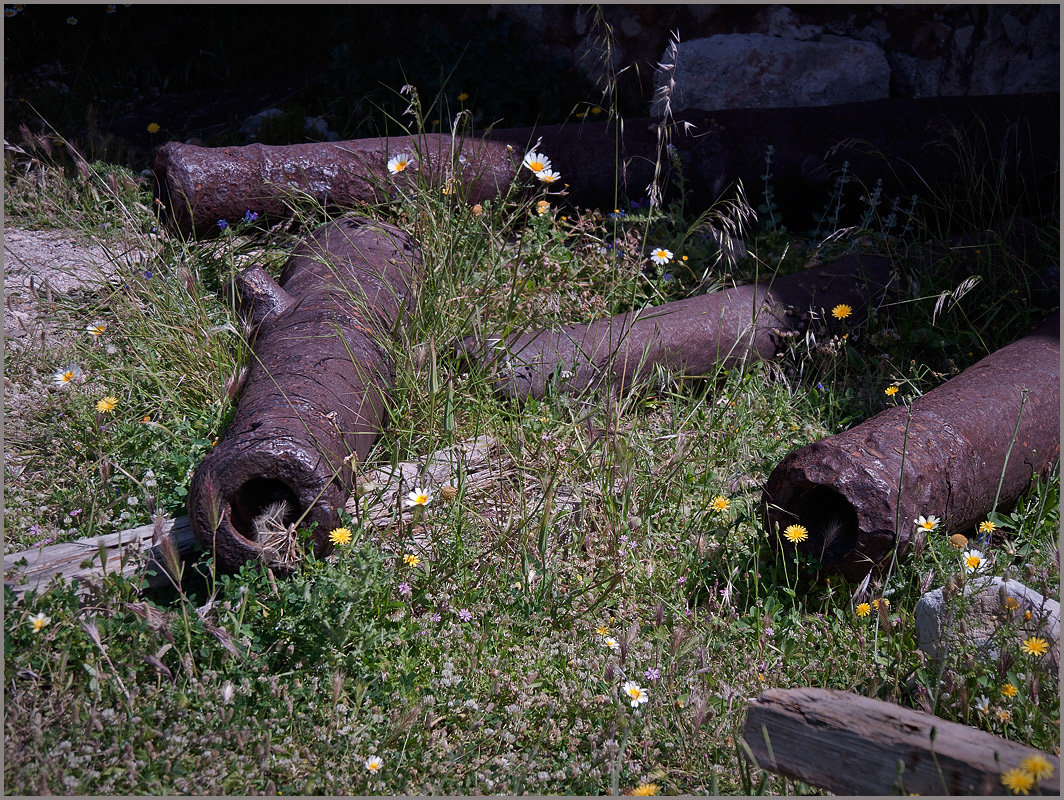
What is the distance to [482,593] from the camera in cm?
246

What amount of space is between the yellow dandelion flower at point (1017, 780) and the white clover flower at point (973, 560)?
87cm

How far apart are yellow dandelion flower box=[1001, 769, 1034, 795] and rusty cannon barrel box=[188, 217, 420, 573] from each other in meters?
1.74

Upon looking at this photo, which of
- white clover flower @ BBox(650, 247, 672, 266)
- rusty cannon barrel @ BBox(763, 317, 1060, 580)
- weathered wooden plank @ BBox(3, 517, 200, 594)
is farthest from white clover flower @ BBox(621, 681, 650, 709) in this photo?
white clover flower @ BBox(650, 247, 672, 266)

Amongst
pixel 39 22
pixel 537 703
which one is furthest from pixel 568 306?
pixel 39 22

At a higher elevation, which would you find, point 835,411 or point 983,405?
point 983,405

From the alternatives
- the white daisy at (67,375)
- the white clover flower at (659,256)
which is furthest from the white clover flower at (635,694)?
the white daisy at (67,375)

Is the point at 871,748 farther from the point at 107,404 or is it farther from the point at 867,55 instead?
the point at 867,55

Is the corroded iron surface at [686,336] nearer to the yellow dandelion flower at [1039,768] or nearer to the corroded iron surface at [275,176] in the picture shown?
the corroded iron surface at [275,176]

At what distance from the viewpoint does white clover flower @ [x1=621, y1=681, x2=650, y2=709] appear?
82.9 inches

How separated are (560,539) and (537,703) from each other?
0.67 m

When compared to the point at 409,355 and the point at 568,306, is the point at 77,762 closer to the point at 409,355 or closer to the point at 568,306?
the point at 409,355

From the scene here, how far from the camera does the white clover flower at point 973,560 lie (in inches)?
89.4

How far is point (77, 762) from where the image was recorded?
5.90ft

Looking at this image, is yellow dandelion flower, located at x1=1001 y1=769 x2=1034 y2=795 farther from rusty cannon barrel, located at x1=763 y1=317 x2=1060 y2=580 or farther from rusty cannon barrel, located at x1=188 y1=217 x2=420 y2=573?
rusty cannon barrel, located at x1=188 y1=217 x2=420 y2=573
